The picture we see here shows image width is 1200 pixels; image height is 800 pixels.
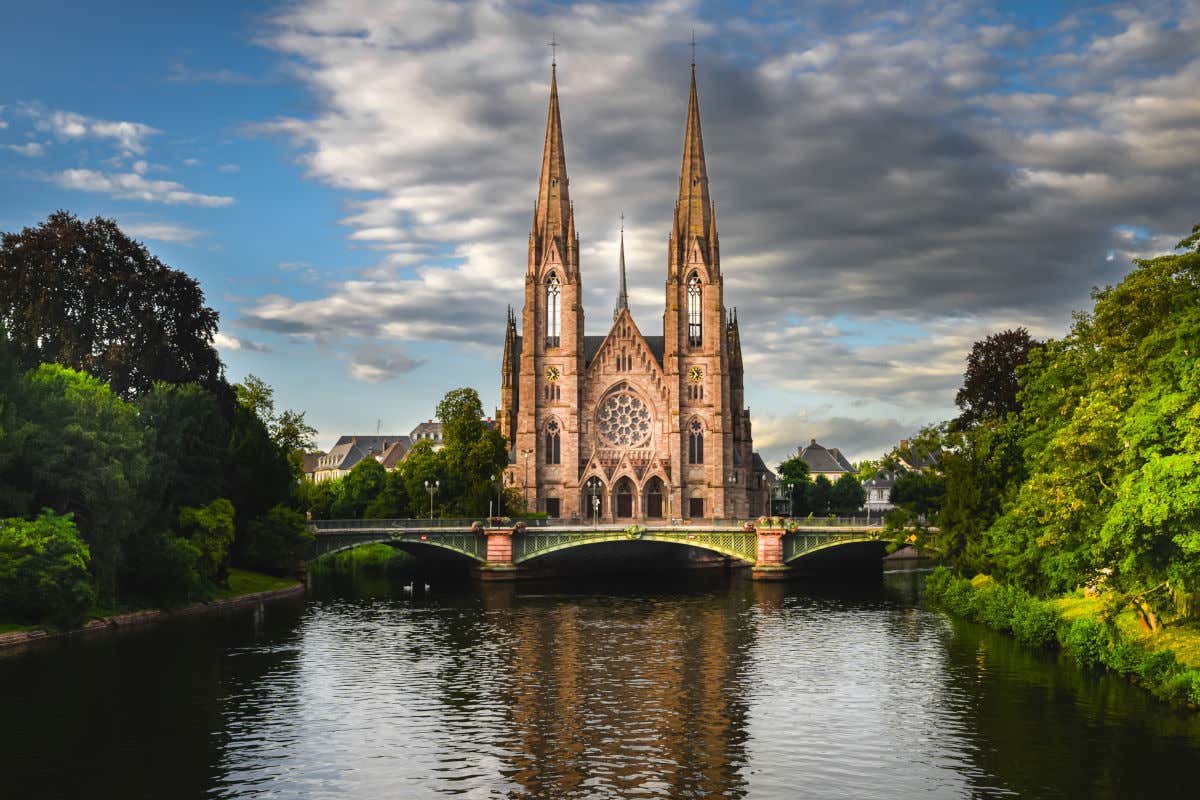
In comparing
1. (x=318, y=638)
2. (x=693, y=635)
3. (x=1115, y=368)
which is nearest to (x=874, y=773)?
(x=1115, y=368)

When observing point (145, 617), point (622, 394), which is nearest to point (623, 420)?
point (622, 394)

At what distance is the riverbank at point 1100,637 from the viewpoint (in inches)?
1327

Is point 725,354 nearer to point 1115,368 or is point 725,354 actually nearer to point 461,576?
point 461,576

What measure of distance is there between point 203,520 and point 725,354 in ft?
232

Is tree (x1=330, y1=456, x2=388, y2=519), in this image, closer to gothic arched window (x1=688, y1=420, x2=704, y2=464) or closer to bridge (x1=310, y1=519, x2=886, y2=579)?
bridge (x1=310, y1=519, x2=886, y2=579)

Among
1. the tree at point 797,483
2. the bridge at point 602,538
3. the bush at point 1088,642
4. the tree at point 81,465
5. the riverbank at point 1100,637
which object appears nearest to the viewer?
the riverbank at point 1100,637

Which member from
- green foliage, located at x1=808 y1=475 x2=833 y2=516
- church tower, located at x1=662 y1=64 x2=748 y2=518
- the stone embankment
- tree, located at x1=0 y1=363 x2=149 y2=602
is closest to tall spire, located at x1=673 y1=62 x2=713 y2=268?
church tower, located at x1=662 y1=64 x2=748 y2=518

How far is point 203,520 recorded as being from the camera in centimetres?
6016

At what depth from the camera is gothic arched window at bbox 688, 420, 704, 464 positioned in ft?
393

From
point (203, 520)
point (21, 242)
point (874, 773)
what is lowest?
point (874, 773)

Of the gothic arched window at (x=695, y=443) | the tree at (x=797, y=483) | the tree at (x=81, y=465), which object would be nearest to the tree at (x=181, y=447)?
the tree at (x=81, y=465)

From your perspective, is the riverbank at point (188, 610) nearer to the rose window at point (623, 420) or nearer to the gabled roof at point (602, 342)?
the rose window at point (623, 420)

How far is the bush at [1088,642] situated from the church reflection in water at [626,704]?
11.9 m

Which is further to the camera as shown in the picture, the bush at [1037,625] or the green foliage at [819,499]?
the green foliage at [819,499]
